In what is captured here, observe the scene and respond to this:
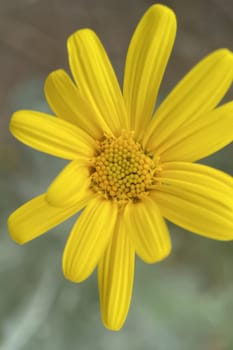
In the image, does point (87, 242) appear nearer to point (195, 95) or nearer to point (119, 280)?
point (119, 280)

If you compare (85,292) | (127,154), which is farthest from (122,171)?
(85,292)

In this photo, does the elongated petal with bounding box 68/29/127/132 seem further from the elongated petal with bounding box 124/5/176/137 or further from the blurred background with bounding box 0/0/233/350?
the blurred background with bounding box 0/0/233/350

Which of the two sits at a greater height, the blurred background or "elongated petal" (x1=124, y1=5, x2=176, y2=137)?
"elongated petal" (x1=124, y1=5, x2=176, y2=137)

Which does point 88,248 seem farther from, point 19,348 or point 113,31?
point 113,31

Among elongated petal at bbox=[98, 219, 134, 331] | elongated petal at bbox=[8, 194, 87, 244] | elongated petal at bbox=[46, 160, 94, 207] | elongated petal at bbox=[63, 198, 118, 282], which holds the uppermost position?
elongated petal at bbox=[46, 160, 94, 207]

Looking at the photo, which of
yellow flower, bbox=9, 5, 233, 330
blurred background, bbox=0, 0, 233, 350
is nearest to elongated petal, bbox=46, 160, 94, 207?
yellow flower, bbox=9, 5, 233, 330

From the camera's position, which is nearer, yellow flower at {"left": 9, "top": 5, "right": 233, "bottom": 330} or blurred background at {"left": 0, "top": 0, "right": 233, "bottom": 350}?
yellow flower at {"left": 9, "top": 5, "right": 233, "bottom": 330}

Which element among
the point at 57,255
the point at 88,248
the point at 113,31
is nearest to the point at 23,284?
the point at 57,255
